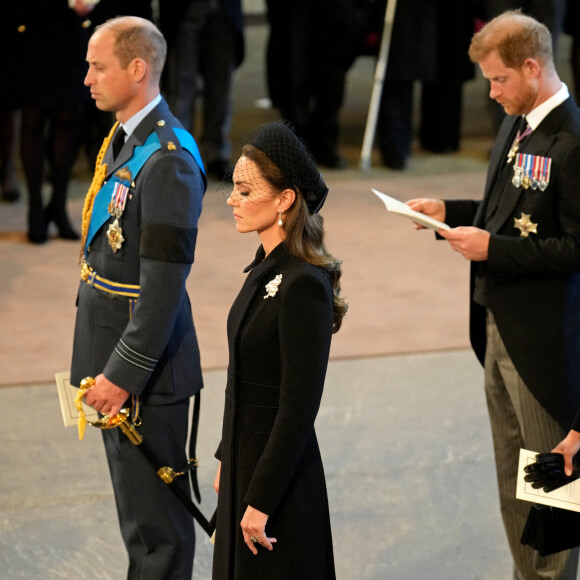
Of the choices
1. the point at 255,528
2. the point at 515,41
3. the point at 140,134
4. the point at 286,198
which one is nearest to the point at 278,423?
the point at 255,528

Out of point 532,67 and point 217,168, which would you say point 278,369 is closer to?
point 532,67

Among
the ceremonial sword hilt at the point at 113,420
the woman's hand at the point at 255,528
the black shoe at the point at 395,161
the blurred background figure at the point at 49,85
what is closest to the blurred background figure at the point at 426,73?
the black shoe at the point at 395,161

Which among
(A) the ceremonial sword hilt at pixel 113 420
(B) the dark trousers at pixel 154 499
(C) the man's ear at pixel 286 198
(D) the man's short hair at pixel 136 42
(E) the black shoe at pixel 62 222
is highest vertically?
(D) the man's short hair at pixel 136 42

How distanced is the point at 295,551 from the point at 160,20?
18.0ft

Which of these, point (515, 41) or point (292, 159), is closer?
point (292, 159)

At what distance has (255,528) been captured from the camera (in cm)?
244

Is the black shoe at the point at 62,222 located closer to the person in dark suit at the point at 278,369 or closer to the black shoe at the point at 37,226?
the black shoe at the point at 37,226

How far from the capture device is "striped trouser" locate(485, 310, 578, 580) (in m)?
3.17

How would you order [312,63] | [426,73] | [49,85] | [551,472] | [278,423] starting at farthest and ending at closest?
1. [312,63]
2. [426,73]
3. [49,85]
4. [551,472]
5. [278,423]

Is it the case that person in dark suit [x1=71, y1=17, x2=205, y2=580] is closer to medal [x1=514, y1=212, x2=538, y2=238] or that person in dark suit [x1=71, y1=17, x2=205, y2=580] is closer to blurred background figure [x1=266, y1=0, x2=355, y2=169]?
medal [x1=514, y1=212, x2=538, y2=238]

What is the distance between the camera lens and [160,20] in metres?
7.41

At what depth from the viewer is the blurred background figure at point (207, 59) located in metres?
7.36

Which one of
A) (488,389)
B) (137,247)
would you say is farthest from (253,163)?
(488,389)

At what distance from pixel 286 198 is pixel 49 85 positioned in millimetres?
3960
